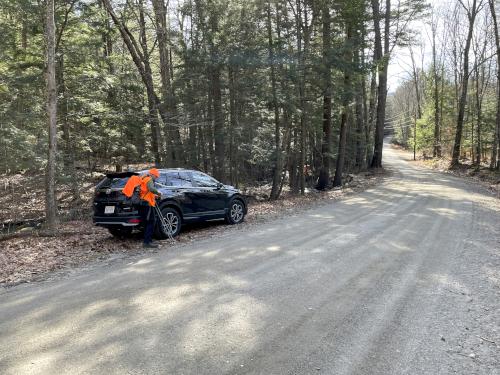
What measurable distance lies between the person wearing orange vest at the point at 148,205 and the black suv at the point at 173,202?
16 centimetres

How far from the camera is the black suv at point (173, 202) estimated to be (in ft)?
29.0

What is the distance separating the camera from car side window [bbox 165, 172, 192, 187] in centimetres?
991

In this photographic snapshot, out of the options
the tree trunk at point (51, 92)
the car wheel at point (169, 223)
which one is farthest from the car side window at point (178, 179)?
the tree trunk at point (51, 92)

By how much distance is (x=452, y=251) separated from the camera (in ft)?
24.9

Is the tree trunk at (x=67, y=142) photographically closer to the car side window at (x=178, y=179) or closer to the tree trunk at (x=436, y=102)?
the car side window at (x=178, y=179)

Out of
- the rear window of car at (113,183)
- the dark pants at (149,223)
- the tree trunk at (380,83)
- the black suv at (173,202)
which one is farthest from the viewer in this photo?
the tree trunk at (380,83)

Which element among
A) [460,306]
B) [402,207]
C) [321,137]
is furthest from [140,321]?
[321,137]

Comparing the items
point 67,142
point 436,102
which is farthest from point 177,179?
point 436,102

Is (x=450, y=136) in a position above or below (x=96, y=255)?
above

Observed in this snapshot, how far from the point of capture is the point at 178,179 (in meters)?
10.2

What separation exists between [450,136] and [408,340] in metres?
47.5

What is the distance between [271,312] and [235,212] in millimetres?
7190

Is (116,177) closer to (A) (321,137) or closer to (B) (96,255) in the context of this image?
(B) (96,255)

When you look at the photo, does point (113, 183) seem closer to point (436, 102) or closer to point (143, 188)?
point (143, 188)
